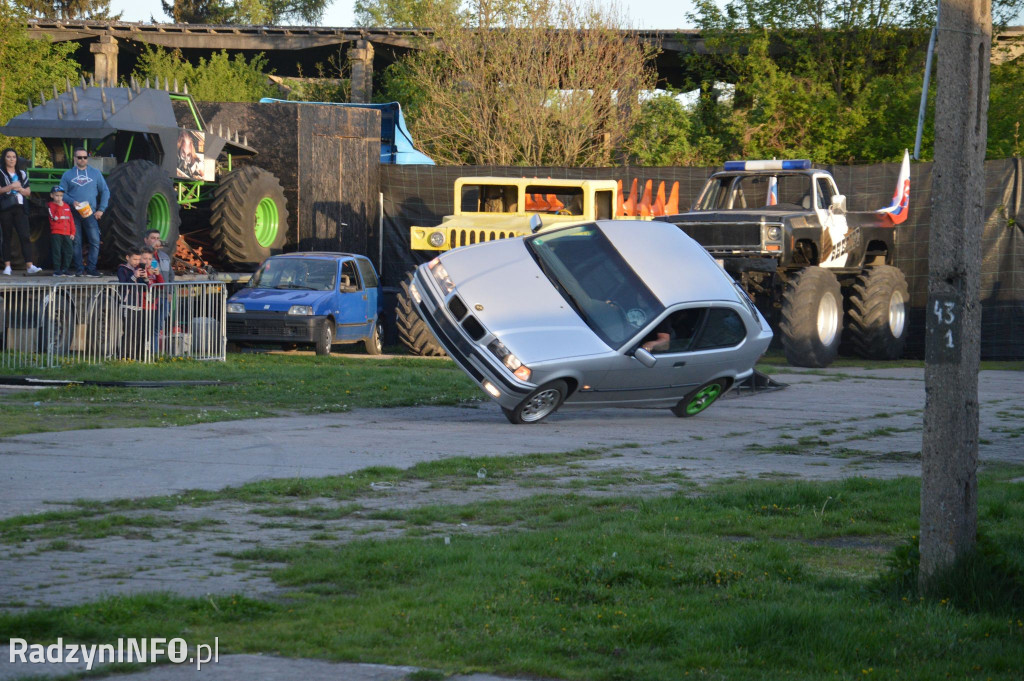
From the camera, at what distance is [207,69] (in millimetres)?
42312

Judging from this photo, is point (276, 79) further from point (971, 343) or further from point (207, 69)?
point (971, 343)

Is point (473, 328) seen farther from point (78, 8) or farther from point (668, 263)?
point (78, 8)

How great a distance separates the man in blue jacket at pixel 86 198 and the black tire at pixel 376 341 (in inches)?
196

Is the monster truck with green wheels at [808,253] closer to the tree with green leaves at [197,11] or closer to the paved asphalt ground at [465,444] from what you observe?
the paved asphalt ground at [465,444]

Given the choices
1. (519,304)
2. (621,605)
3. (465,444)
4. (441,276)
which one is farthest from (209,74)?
(621,605)

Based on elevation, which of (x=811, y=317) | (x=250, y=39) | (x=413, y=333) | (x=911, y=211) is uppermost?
(x=250, y=39)

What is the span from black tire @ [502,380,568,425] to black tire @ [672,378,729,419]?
1.62m

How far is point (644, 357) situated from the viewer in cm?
1312

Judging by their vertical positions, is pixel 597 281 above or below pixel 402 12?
below

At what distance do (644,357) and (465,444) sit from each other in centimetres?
249

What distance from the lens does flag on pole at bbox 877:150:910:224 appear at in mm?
22391

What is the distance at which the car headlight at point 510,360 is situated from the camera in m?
12.6

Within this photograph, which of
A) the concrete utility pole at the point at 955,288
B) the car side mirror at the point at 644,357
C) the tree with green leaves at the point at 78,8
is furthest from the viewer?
the tree with green leaves at the point at 78,8

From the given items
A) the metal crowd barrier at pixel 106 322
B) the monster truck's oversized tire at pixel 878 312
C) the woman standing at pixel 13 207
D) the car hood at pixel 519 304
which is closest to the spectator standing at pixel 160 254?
the metal crowd barrier at pixel 106 322
